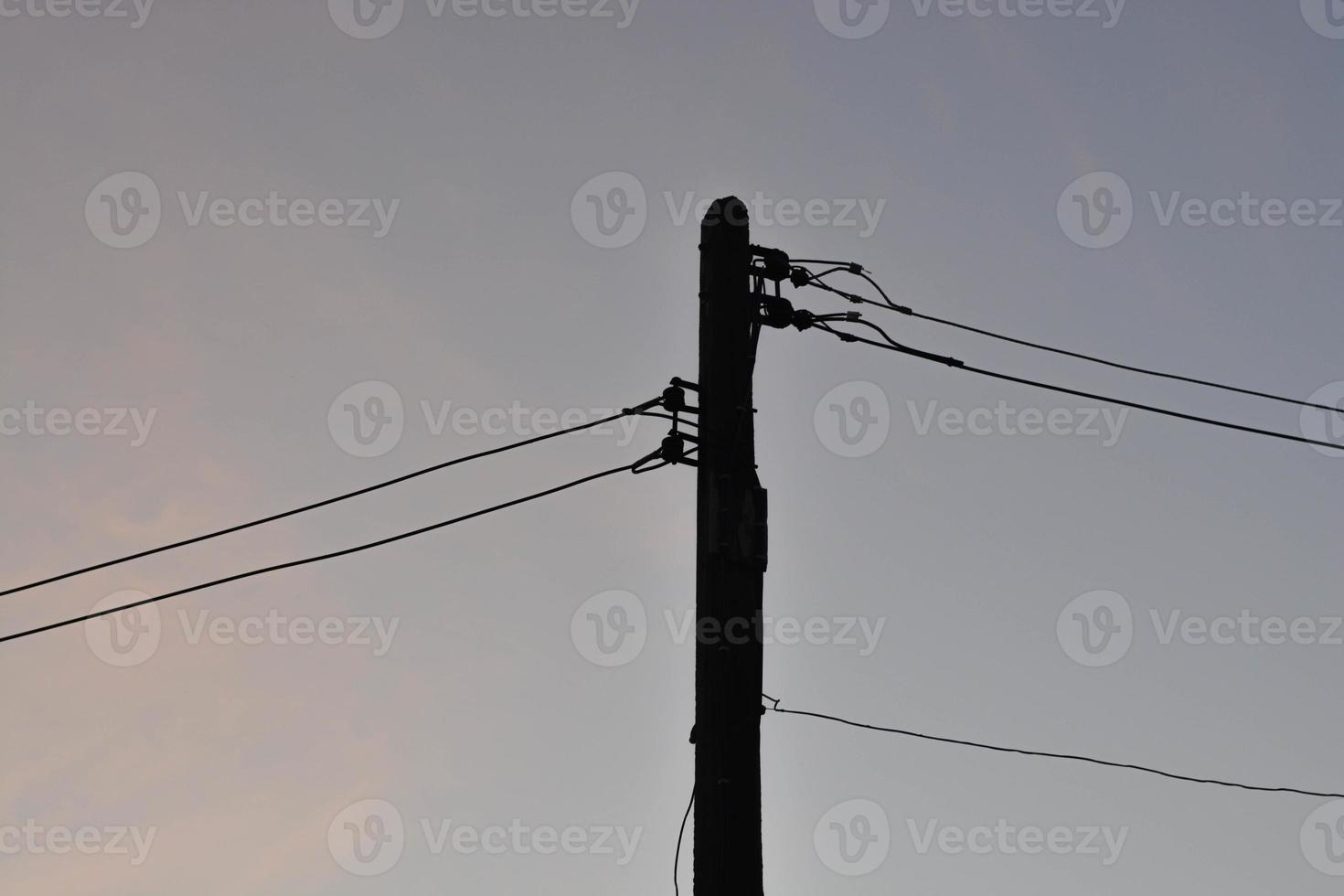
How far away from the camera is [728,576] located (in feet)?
28.7

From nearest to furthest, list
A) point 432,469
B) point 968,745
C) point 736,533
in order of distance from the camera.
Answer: point 736,533 < point 432,469 < point 968,745

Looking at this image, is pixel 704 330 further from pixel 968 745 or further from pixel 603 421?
pixel 968 745

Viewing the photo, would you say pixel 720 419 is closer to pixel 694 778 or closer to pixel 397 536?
pixel 694 778

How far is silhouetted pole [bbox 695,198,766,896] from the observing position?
8.29 meters

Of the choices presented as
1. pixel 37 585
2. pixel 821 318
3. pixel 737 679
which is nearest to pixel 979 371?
pixel 821 318

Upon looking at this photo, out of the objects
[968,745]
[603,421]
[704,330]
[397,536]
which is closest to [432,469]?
[397,536]

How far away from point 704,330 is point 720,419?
59cm

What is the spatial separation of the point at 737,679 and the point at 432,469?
363 centimetres

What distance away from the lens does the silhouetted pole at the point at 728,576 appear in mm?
8289

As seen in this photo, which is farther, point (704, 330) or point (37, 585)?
point (37, 585)

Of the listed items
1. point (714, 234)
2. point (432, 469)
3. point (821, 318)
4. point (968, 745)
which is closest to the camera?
point (714, 234)

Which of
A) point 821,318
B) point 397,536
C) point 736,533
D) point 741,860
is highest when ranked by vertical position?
point 821,318

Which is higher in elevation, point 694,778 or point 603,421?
point 603,421

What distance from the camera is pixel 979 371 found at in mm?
11477
